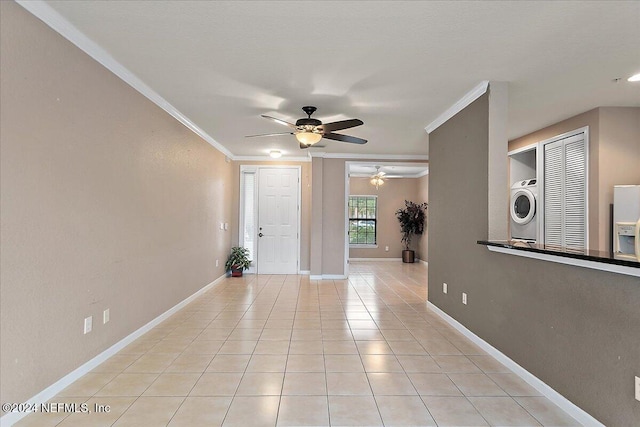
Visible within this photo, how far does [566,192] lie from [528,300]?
2.56 m

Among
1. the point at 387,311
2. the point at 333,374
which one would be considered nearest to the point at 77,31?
the point at 333,374

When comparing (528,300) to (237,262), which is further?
(237,262)

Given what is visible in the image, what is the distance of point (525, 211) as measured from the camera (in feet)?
16.1

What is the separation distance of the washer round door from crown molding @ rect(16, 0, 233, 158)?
4.83 m

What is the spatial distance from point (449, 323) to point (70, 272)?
12.0ft

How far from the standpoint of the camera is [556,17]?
213cm

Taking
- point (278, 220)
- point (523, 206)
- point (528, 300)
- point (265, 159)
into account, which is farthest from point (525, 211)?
point (265, 159)

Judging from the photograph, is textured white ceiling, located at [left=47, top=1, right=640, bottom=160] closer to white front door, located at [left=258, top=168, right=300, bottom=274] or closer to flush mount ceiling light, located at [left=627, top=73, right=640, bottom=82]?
flush mount ceiling light, located at [left=627, top=73, right=640, bottom=82]

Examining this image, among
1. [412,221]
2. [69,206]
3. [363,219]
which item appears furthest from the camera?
[363,219]

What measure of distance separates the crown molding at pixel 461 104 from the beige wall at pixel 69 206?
325 centimetres

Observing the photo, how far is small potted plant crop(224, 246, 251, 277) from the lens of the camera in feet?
22.3

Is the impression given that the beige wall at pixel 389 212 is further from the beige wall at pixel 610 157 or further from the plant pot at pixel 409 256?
the beige wall at pixel 610 157

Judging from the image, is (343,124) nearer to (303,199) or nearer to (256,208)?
(303,199)

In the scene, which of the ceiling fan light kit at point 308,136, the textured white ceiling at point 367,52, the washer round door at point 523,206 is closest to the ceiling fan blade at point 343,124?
the ceiling fan light kit at point 308,136
